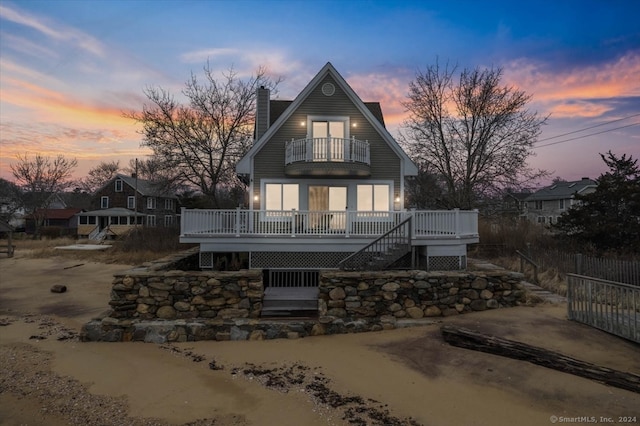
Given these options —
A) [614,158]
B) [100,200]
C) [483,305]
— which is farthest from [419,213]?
[100,200]

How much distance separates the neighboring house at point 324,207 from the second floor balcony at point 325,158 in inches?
1.7

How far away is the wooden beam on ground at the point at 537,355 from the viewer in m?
5.32

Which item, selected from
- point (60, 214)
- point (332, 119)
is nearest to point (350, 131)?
point (332, 119)

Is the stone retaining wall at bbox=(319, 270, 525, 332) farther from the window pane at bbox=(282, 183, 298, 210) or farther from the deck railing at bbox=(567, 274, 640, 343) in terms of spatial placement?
the window pane at bbox=(282, 183, 298, 210)

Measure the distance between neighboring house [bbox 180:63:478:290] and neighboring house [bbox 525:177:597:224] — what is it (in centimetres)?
4049

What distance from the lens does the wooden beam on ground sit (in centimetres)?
532

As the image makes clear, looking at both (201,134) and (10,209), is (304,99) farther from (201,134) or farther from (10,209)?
(10,209)

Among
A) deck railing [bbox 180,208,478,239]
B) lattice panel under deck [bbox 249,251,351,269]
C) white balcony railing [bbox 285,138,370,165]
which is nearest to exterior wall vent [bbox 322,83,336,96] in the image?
white balcony railing [bbox 285,138,370,165]

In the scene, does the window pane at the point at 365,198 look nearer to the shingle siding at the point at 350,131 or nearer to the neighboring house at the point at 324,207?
the neighboring house at the point at 324,207

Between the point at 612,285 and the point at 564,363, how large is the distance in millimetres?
2504

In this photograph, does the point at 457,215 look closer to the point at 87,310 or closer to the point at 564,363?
the point at 564,363

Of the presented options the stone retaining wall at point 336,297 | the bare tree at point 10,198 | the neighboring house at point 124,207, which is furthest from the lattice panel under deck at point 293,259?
the bare tree at point 10,198

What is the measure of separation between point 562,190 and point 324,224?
164 feet

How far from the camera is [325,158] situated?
15.4m
